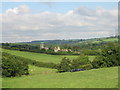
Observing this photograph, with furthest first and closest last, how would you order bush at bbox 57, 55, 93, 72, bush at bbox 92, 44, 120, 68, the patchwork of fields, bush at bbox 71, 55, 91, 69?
bush at bbox 71, 55, 91, 69
bush at bbox 57, 55, 93, 72
bush at bbox 92, 44, 120, 68
the patchwork of fields

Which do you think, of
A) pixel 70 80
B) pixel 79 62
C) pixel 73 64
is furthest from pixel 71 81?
pixel 79 62

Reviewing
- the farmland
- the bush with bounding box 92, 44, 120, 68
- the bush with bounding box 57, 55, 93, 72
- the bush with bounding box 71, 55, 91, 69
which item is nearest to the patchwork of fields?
the farmland

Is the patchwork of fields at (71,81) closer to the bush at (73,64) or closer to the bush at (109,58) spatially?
the bush at (109,58)

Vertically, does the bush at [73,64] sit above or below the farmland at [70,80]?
below

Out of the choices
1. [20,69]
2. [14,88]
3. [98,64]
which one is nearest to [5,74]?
[20,69]

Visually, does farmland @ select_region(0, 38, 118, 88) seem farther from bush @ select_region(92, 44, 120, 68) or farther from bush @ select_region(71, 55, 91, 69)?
bush @ select_region(71, 55, 91, 69)

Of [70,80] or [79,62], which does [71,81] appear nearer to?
[70,80]

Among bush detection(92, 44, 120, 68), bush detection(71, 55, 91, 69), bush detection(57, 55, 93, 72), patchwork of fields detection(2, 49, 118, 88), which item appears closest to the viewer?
patchwork of fields detection(2, 49, 118, 88)

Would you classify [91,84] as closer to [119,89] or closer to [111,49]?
[119,89]

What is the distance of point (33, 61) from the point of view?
8475cm

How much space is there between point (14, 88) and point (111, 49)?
36894mm

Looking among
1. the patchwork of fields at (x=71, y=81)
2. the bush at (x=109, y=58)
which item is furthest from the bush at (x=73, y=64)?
the patchwork of fields at (x=71, y=81)

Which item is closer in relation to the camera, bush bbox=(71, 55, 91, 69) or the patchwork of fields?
the patchwork of fields

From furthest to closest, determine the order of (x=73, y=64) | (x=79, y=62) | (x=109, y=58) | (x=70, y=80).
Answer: (x=79, y=62) → (x=73, y=64) → (x=109, y=58) → (x=70, y=80)
